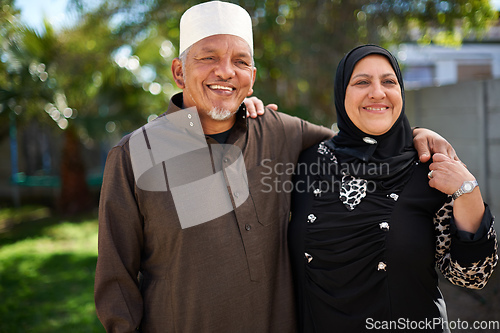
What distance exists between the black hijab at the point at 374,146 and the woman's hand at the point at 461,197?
181 mm

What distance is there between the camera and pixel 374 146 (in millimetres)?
1912

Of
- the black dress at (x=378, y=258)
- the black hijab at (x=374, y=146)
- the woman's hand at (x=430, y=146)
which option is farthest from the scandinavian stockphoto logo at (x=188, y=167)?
the woman's hand at (x=430, y=146)

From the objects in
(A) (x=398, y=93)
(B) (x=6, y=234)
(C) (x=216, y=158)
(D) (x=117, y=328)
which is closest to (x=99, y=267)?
(D) (x=117, y=328)

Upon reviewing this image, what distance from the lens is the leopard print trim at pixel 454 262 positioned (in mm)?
1655

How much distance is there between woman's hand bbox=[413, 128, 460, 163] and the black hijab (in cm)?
4

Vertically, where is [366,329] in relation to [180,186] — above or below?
below

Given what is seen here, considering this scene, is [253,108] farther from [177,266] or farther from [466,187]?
[466,187]

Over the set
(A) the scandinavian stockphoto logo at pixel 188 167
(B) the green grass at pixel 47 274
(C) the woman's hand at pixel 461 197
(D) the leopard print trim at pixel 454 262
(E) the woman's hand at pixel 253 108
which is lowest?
(B) the green grass at pixel 47 274

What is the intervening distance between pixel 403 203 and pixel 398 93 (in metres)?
0.51

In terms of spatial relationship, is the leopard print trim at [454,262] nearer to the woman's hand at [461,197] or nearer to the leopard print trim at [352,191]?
the woman's hand at [461,197]

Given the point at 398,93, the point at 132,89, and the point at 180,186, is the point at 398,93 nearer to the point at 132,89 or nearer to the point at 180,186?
the point at 180,186

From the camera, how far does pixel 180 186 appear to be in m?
1.85

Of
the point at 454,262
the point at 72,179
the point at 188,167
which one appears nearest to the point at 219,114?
the point at 188,167

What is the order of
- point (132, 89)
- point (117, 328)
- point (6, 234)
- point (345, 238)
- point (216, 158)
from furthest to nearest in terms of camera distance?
1. point (132, 89)
2. point (6, 234)
3. point (216, 158)
4. point (345, 238)
5. point (117, 328)
